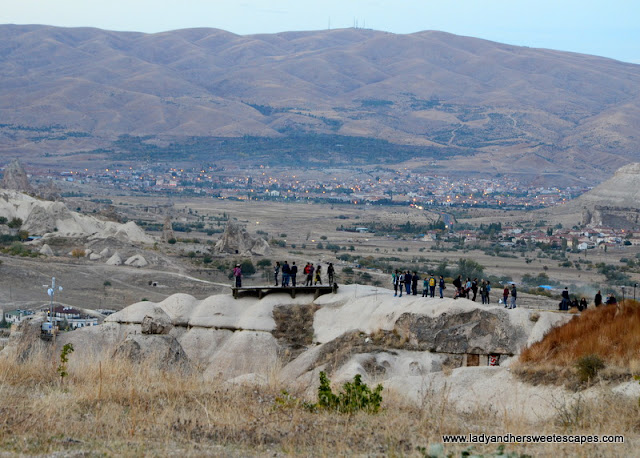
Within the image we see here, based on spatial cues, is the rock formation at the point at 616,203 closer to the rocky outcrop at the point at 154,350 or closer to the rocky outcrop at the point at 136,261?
the rocky outcrop at the point at 136,261

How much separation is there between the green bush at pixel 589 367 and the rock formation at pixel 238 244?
4759cm

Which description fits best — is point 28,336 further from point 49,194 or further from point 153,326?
point 49,194

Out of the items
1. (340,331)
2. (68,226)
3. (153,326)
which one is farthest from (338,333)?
(68,226)

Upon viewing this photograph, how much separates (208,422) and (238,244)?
5410 centimetres

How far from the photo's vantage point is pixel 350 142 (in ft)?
649

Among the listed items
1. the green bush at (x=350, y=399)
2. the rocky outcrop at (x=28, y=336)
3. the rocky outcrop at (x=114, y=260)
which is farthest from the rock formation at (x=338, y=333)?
the rocky outcrop at (x=114, y=260)

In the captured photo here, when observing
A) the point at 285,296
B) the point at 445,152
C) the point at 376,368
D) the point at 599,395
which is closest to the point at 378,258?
the point at 285,296

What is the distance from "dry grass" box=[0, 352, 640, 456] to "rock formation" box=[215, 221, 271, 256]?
1990 inches

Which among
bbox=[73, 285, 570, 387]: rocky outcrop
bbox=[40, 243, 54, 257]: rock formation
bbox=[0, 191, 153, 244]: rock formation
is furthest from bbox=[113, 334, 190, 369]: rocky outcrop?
bbox=[0, 191, 153, 244]: rock formation

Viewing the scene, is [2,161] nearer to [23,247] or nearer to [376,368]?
[23,247]

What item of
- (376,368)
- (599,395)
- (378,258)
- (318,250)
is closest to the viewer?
(599,395)

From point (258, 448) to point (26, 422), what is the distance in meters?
2.53

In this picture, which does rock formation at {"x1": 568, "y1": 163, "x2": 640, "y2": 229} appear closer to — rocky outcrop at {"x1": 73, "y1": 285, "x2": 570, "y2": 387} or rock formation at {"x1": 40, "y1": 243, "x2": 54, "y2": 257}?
rock formation at {"x1": 40, "y1": 243, "x2": 54, "y2": 257}

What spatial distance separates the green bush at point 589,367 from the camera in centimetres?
1697
